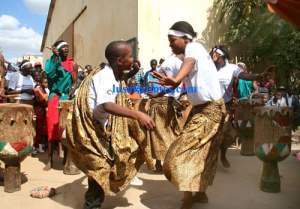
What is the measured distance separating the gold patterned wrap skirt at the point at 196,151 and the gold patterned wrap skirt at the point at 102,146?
408 mm

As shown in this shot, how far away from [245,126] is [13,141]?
412 cm

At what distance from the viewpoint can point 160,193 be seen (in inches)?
180

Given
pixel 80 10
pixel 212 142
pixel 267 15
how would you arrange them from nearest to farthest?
pixel 212 142
pixel 267 15
pixel 80 10

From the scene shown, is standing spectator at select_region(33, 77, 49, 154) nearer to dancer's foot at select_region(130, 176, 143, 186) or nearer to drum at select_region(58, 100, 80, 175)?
drum at select_region(58, 100, 80, 175)

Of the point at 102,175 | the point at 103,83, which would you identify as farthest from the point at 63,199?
the point at 103,83

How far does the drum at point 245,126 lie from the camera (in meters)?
6.90

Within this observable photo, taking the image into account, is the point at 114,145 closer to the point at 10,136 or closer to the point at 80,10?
the point at 10,136

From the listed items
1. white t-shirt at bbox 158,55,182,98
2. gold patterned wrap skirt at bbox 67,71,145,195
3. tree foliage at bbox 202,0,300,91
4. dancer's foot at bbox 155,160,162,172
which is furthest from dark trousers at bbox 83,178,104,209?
tree foliage at bbox 202,0,300,91

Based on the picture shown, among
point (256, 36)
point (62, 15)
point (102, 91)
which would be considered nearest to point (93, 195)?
point (102, 91)

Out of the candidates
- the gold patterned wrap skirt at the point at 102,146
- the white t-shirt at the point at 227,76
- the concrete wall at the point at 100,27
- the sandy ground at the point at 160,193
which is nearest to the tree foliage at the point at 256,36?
the concrete wall at the point at 100,27

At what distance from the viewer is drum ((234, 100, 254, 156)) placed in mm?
6898

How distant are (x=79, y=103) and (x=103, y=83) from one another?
14.8 inches

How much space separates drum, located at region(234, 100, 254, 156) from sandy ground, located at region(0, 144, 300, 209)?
112 cm

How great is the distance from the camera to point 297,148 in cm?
759
